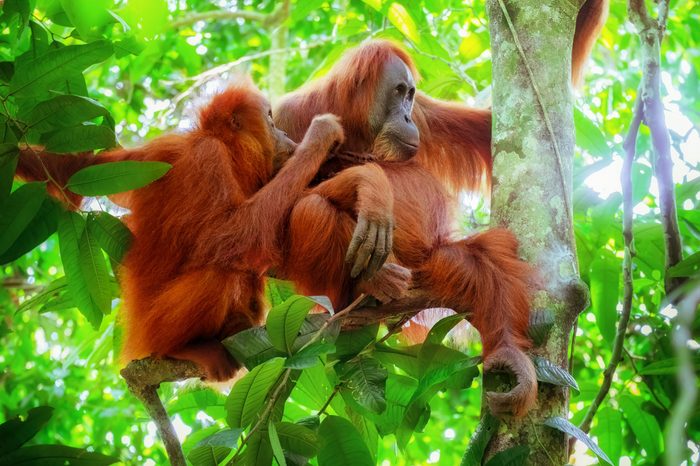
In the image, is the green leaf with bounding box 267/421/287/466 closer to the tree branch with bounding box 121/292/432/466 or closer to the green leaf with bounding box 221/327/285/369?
the green leaf with bounding box 221/327/285/369

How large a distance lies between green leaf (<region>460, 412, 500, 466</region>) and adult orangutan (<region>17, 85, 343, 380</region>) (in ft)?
3.66

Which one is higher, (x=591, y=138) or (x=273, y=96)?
(x=591, y=138)

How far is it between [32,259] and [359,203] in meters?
4.31

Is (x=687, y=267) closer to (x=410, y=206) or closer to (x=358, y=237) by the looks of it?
(x=410, y=206)

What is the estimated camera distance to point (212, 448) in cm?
231

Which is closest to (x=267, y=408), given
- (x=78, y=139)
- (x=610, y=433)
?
(x=78, y=139)

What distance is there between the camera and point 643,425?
11.2 feet

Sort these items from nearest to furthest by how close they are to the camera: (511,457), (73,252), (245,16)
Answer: (511,457) → (73,252) → (245,16)

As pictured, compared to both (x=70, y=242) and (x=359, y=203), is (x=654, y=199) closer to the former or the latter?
(x=359, y=203)

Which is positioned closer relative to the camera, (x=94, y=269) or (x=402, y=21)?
(x=94, y=269)

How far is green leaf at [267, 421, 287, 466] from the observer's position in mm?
2203

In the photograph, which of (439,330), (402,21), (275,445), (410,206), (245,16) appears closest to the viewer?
(275,445)

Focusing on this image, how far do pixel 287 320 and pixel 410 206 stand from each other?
1.12 m

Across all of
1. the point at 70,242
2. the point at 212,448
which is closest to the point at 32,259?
the point at 70,242
